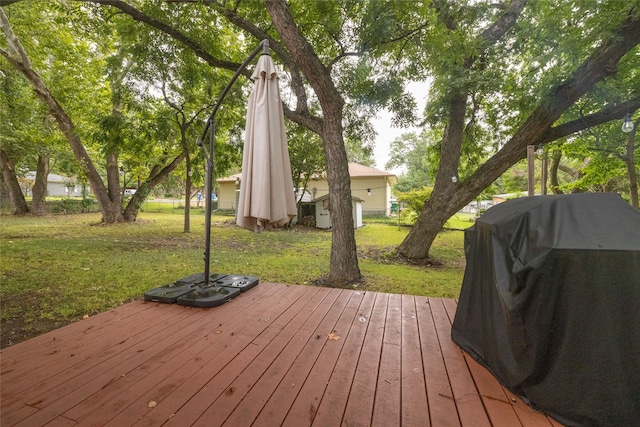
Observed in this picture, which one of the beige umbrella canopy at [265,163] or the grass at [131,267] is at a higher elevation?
the beige umbrella canopy at [265,163]

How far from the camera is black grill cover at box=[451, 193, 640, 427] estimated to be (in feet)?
4.56

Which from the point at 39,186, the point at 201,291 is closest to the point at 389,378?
the point at 201,291

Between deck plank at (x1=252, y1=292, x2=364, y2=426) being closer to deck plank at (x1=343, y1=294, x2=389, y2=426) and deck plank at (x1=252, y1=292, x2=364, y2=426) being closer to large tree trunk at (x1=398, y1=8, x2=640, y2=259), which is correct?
deck plank at (x1=343, y1=294, x2=389, y2=426)

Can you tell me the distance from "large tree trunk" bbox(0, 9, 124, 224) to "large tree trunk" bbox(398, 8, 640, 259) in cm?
1327

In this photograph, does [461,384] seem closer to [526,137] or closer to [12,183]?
[526,137]

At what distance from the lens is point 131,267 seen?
628 centimetres

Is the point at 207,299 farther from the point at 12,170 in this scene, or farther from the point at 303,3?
the point at 12,170

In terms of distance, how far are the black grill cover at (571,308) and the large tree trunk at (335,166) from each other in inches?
143

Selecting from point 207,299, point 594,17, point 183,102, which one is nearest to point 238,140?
point 183,102

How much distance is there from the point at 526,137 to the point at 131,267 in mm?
9541

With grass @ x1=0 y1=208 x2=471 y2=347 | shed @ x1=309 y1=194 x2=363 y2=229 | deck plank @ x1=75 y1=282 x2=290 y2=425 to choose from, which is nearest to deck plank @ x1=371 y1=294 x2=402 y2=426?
deck plank @ x1=75 y1=282 x2=290 y2=425

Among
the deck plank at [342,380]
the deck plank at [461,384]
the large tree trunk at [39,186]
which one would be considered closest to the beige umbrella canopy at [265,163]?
the deck plank at [342,380]

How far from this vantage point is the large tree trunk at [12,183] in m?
15.0

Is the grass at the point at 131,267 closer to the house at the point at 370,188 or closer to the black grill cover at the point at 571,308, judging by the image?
the black grill cover at the point at 571,308
